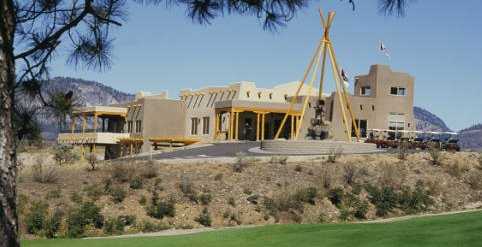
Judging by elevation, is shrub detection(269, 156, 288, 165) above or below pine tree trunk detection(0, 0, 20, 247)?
below

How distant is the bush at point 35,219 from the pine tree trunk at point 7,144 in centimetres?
1471

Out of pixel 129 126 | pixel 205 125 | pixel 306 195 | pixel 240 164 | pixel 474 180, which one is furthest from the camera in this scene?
pixel 129 126

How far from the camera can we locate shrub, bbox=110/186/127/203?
85.3 feet

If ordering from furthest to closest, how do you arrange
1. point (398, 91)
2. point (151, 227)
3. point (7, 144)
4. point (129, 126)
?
point (129, 126), point (398, 91), point (151, 227), point (7, 144)

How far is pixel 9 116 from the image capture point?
27.1 ft

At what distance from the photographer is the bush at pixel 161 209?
82.5 feet

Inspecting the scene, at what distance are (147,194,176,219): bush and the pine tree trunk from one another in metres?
16.9

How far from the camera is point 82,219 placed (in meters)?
23.4

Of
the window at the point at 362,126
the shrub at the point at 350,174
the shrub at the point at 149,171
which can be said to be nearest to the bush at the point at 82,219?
the shrub at the point at 149,171

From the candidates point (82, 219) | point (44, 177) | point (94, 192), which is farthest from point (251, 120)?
point (82, 219)

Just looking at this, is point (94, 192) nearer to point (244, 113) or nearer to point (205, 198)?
point (205, 198)

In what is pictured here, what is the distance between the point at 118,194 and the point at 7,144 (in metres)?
18.2

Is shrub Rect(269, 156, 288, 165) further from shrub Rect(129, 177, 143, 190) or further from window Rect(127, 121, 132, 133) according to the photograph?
window Rect(127, 121, 132, 133)

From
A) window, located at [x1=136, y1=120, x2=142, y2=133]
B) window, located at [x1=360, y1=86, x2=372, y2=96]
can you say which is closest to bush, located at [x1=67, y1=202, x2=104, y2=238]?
window, located at [x1=136, y1=120, x2=142, y2=133]
